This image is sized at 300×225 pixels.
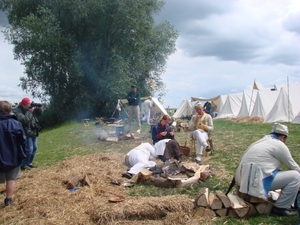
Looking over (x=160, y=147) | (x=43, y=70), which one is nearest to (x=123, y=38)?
(x=43, y=70)

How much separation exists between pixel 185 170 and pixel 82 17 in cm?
1636

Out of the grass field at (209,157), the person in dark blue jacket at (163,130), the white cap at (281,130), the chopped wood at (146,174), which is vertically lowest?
the grass field at (209,157)

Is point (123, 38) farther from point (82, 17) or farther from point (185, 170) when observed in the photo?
point (185, 170)

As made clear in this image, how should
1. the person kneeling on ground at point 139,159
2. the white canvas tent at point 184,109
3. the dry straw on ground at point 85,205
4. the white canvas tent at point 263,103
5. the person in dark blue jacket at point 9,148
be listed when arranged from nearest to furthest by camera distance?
the dry straw on ground at point 85,205
the person in dark blue jacket at point 9,148
the person kneeling on ground at point 139,159
the white canvas tent at point 263,103
the white canvas tent at point 184,109

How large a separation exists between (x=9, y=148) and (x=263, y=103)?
596 inches

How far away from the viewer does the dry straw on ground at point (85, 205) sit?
124 inches

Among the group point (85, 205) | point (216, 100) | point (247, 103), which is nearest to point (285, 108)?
point (247, 103)

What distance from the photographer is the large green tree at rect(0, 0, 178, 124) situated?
18.1 meters

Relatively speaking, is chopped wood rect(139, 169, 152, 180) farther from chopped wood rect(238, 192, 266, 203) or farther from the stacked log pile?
chopped wood rect(238, 192, 266, 203)

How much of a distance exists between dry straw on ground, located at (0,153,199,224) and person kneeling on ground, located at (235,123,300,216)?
0.75m

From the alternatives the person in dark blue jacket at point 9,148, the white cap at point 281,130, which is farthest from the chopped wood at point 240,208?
the person in dark blue jacket at point 9,148

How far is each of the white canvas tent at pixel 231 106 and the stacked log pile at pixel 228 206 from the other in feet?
56.2

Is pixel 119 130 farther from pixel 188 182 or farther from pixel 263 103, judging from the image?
pixel 263 103

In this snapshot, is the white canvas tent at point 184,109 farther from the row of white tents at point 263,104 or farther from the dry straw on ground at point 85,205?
the dry straw on ground at point 85,205
